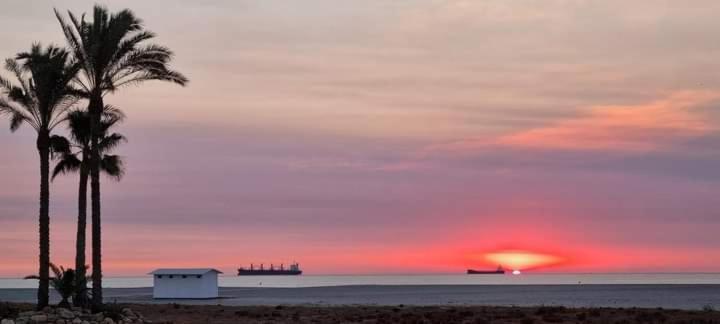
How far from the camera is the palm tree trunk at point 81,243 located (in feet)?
157

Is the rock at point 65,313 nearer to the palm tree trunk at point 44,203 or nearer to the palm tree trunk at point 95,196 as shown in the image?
the palm tree trunk at point 95,196

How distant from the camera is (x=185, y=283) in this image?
285 ft

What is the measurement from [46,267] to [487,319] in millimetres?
22384

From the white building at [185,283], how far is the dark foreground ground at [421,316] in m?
24.7

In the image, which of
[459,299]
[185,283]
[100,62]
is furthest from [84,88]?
[459,299]

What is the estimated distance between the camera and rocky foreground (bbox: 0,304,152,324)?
1670 inches

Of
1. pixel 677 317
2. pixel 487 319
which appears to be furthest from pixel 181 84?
pixel 677 317

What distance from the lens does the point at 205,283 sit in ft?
288

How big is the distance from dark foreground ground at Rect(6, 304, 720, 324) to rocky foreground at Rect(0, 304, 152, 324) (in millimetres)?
5149

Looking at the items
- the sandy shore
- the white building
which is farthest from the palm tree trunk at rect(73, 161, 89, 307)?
the white building

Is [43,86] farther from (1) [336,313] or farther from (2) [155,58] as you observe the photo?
(1) [336,313]

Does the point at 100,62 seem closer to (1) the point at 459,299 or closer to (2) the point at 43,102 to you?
(2) the point at 43,102

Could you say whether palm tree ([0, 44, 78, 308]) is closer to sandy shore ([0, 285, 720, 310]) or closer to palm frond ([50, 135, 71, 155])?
palm frond ([50, 135, 71, 155])

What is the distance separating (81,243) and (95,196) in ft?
7.69
